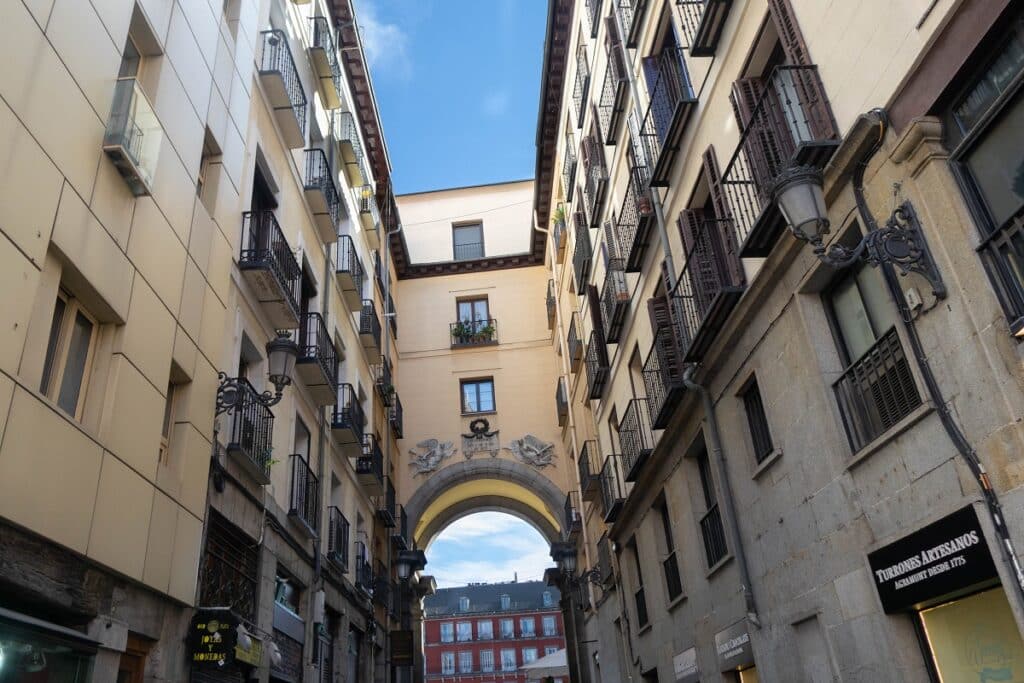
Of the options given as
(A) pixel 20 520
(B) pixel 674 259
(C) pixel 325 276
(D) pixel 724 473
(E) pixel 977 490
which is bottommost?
(E) pixel 977 490

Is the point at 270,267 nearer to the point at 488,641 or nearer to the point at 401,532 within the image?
the point at 401,532

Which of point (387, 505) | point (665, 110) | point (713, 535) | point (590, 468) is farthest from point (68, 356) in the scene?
point (387, 505)

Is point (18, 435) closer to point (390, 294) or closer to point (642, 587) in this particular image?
point (642, 587)

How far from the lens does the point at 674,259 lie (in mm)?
12531

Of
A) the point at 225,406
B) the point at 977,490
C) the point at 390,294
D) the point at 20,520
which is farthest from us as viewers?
the point at 390,294

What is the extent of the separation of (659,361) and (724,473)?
265cm

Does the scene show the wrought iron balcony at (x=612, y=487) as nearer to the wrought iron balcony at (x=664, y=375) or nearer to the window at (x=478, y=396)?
the wrought iron balcony at (x=664, y=375)

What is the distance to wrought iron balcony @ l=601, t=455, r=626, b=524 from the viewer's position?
1755 cm

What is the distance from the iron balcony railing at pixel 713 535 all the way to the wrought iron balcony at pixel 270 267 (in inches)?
276

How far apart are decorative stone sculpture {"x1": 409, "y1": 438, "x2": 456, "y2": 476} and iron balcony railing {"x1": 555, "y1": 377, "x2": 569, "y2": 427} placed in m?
3.76

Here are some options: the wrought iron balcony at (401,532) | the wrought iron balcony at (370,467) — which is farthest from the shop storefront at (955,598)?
the wrought iron balcony at (401,532)

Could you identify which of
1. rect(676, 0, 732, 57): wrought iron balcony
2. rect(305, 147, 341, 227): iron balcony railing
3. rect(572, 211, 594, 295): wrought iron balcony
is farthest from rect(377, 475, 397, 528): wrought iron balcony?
rect(676, 0, 732, 57): wrought iron balcony

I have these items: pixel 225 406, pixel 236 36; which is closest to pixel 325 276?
pixel 236 36

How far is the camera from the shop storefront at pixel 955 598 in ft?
17.7
